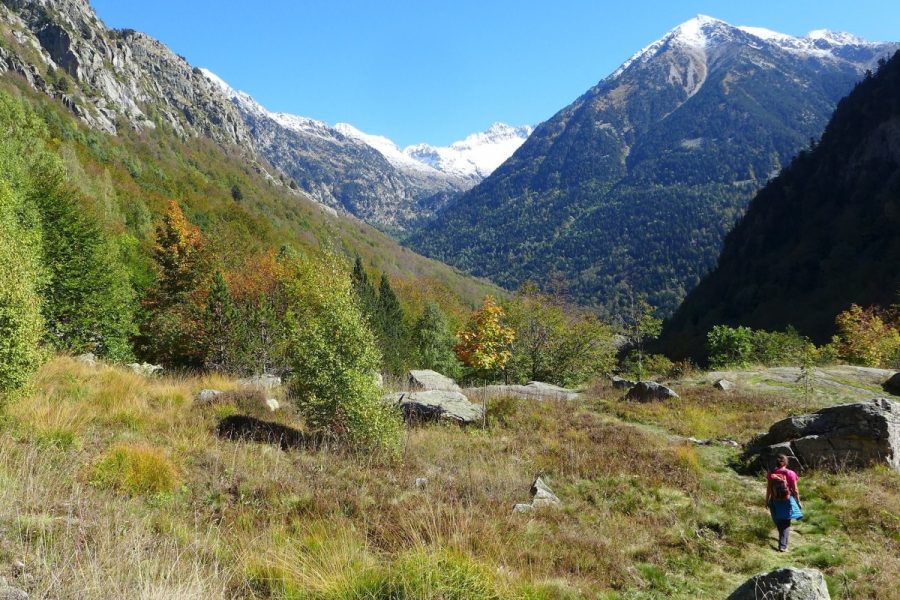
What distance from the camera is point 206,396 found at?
15000 millimetres

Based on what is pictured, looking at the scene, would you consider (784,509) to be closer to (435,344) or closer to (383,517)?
(383,517)

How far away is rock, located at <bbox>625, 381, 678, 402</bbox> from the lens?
65.7ft

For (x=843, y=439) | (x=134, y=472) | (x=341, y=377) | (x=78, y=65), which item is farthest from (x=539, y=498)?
(x=78, y=65)

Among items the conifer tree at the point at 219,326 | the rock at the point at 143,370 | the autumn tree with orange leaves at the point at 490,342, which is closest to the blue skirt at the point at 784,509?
the rock at the point at 143,370

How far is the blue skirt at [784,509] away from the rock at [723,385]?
540 inches

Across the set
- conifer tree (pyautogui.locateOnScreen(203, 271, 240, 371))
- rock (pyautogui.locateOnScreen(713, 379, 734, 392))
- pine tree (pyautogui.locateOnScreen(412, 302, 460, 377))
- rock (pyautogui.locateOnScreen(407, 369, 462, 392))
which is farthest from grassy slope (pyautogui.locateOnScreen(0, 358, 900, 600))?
pine tree (pyautogui.locateOnScreen(412, 302, 460, 377))

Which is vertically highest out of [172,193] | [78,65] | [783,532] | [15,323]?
[78,65]

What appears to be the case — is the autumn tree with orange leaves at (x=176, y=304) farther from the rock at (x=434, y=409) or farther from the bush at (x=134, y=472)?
the bush at (x=134, y=472)

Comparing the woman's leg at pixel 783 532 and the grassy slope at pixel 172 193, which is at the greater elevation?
the grassy slope at pixel 172 193

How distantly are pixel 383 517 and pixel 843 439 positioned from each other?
1142cm

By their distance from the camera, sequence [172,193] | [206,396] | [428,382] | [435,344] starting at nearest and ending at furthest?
[206,396] → [428,382] → [435,344] → [172,193]

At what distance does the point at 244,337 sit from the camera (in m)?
40.9

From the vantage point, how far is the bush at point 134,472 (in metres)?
7.25

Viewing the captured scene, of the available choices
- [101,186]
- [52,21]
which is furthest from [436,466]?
[52,21]
